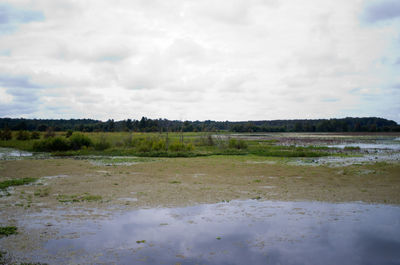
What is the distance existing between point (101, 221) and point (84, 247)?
2236mm

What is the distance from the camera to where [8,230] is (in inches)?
332

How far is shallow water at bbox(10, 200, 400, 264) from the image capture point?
269 inches

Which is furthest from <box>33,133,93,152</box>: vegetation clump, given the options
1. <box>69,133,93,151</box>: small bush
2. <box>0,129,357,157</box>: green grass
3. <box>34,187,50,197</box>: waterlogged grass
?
<box>34,187,50,197</box>: waterlogged grass

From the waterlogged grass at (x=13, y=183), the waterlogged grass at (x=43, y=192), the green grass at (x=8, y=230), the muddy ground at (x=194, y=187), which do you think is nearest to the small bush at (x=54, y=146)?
the muddy ground at (x=194, y=187)

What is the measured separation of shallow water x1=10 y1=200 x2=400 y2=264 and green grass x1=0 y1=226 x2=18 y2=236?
0.46 m

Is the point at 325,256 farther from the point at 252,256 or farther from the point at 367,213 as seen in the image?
the point at 367,213

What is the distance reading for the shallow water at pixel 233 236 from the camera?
6820 millimetres

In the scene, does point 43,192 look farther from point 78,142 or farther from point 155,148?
point 78,142

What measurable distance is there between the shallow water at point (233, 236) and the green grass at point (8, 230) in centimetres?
46

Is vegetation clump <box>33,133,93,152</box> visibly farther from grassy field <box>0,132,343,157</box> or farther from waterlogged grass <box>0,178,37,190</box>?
waterlogged grass <box>0,178,37,190</box>

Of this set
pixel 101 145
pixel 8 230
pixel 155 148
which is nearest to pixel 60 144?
pixel 101 145

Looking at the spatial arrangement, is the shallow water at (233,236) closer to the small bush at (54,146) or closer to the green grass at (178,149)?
the green grass at (178,149)

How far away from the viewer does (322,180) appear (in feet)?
55.6

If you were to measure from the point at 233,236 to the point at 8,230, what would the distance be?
6277 mm
